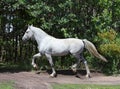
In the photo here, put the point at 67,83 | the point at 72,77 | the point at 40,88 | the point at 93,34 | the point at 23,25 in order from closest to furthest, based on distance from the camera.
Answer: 1. the point at 40,88
2. the point at 67,83
3. the point at 72,77
4. the point at 93,34
5. the point at 23,25

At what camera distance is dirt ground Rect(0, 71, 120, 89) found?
1212cm

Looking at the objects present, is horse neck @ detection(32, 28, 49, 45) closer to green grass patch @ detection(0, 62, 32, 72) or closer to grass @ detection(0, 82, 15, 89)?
green grass patch @ detection(0, 62, 32, 72)

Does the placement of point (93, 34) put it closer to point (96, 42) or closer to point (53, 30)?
point (96, 42)

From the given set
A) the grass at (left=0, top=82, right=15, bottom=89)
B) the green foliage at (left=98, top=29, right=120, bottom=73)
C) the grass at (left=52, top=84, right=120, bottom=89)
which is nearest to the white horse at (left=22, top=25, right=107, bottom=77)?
the green foliage at (left=98, top=29, right=120, bottom=73)

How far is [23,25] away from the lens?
17828 millimetres

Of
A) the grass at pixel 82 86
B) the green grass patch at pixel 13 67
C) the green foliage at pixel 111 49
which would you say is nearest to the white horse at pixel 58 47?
the green foliage at pixel 111 49

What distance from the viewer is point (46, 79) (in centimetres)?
1348

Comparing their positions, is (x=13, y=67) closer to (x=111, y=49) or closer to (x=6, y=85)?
(x=111, y=49)

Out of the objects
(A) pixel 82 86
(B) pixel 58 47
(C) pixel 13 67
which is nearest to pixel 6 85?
(A) pixel 82 86

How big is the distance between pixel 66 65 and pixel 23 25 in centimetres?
278

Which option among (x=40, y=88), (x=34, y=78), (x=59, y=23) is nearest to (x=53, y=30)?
(x=59, y=23)

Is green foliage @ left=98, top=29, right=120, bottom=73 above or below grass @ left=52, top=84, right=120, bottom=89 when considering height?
above

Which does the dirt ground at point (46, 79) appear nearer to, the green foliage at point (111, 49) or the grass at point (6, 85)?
the grass at point (6, 85)

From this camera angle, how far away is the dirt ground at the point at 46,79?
1212 centimetres
